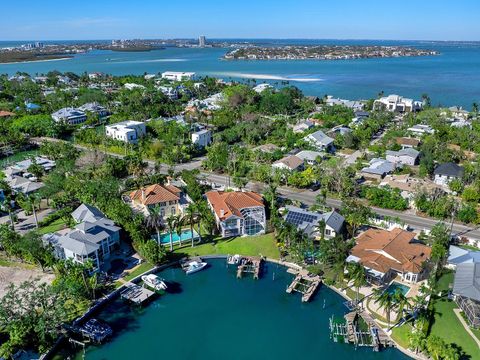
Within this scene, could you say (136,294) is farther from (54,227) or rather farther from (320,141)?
(320,141)

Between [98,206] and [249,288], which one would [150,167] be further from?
[249,288]

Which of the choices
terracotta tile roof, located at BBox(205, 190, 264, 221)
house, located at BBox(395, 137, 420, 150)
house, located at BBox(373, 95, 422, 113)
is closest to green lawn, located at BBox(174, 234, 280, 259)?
terracotta tile roof, located at BBox(205, 190, 264, 221)

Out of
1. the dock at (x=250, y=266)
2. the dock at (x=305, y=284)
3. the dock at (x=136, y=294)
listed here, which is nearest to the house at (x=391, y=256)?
the dock at (x=305, y=284)

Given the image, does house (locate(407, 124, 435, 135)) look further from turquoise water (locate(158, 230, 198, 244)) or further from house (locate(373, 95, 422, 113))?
turquoise water (locate(158, 230, 198, 244))

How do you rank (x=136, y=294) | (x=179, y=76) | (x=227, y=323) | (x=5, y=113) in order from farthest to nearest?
1. (x=179, y=76)
2. (x=5, y=113)
3. (x=136, y=294)
4. (x=227, y=323)

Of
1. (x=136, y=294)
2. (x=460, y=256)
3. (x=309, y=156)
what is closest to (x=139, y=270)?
(x=136, y=294)
